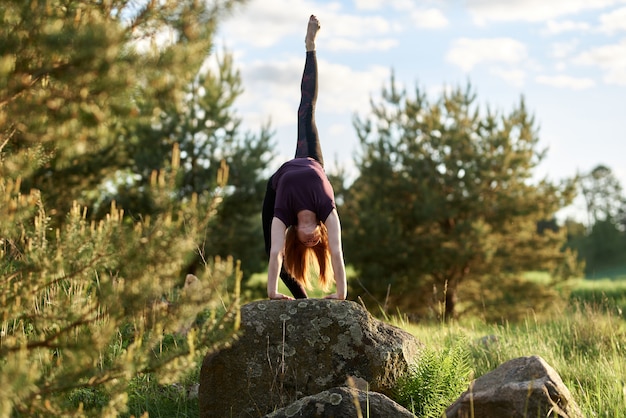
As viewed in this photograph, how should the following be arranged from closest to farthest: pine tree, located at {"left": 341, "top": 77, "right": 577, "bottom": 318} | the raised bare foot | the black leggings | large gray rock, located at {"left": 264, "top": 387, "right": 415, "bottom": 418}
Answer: large gray rock, located at {"left": 264, "top": 387, "right": 415, "bottom": 418}
the black leggings
the raised bare foot
pine tree, located at {"left": 341, "top": 77, "right": 577, "bottom": 318}

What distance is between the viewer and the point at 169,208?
9.09 ft

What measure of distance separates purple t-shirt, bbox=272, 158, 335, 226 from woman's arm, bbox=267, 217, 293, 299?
0.22ft

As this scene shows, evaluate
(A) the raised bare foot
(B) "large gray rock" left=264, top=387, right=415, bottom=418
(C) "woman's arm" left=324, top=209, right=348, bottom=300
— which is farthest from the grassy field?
(A) the raised bare foot

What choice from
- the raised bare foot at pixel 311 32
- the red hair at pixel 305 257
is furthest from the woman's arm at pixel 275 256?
the raised bare foot at pixel 311 32

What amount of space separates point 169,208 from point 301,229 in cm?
210

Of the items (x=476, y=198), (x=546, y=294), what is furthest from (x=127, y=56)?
(x=546, y=294)

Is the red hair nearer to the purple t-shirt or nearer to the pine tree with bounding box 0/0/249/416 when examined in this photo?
the purple t-shirt

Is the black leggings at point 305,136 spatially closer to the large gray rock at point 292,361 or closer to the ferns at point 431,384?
the large gray rock at point 292,361

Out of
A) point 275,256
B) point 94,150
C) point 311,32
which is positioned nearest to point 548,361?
Result: point 275,256

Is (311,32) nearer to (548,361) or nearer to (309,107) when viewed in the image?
(309,107)

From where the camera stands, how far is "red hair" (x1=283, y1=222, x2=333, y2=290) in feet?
16.5

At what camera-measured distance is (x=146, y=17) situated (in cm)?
273

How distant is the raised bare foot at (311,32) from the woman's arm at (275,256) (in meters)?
2.37

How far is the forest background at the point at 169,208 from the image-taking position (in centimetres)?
259
